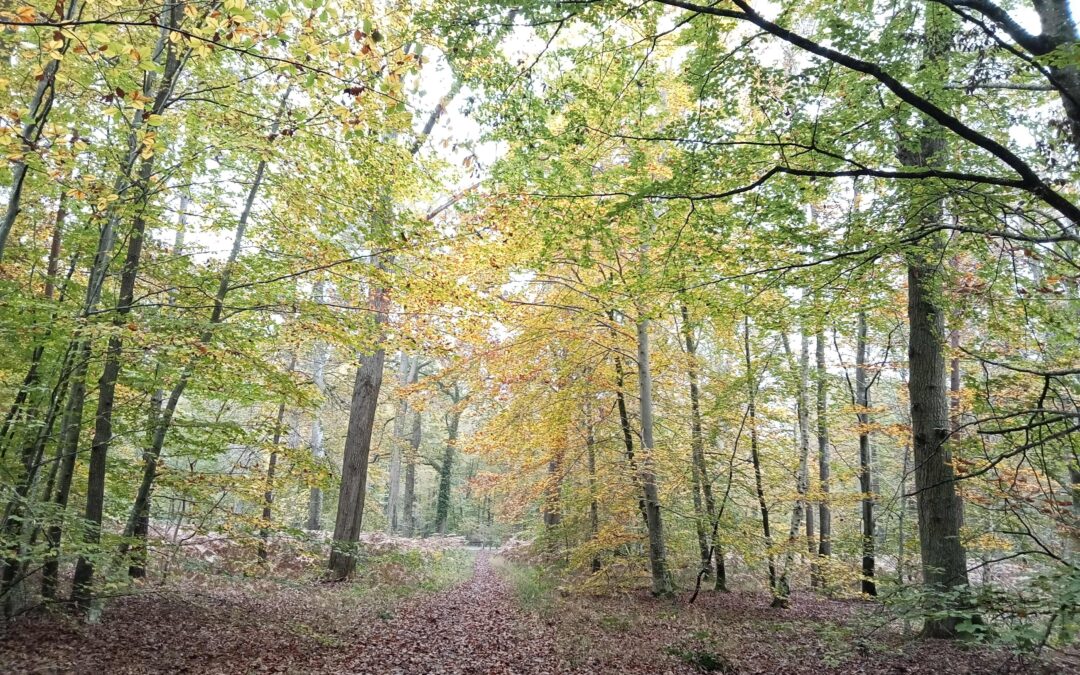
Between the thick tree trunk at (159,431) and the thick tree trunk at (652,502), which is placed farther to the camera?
the thick tree trunk at (652,502)

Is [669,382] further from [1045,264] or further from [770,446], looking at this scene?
[1045,264]

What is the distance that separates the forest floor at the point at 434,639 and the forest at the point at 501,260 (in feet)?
Answer: 0.26

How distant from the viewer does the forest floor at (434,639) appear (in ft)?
19.0

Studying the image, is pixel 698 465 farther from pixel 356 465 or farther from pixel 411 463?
pixel 411 463

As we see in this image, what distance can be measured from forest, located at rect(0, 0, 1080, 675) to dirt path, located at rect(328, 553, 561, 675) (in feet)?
0.30

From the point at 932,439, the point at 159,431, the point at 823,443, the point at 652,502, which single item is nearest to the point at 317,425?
the point at 159,431

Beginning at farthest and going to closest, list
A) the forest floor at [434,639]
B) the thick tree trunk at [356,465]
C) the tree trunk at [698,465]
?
the thick tree trunk at [356,465]
the tree trunk at [698,465]
the forest floor at [434,639]

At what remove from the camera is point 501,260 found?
895cm

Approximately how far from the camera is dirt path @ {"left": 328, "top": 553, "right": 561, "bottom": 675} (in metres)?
6.48

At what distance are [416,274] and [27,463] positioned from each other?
16.8ft

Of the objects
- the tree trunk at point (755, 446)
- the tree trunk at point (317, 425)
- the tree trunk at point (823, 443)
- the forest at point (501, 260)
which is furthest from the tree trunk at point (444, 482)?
the tree trunk at point (755, 446)

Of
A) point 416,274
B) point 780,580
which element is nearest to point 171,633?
point 416,274

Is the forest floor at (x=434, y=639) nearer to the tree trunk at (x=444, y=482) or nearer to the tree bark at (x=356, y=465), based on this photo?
the tree bark at (x=356, y=465)

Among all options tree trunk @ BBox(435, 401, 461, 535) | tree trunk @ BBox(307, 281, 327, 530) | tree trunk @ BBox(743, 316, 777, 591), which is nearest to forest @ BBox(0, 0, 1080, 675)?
tree trunk @ BBox(743, 316, 777, 591)
